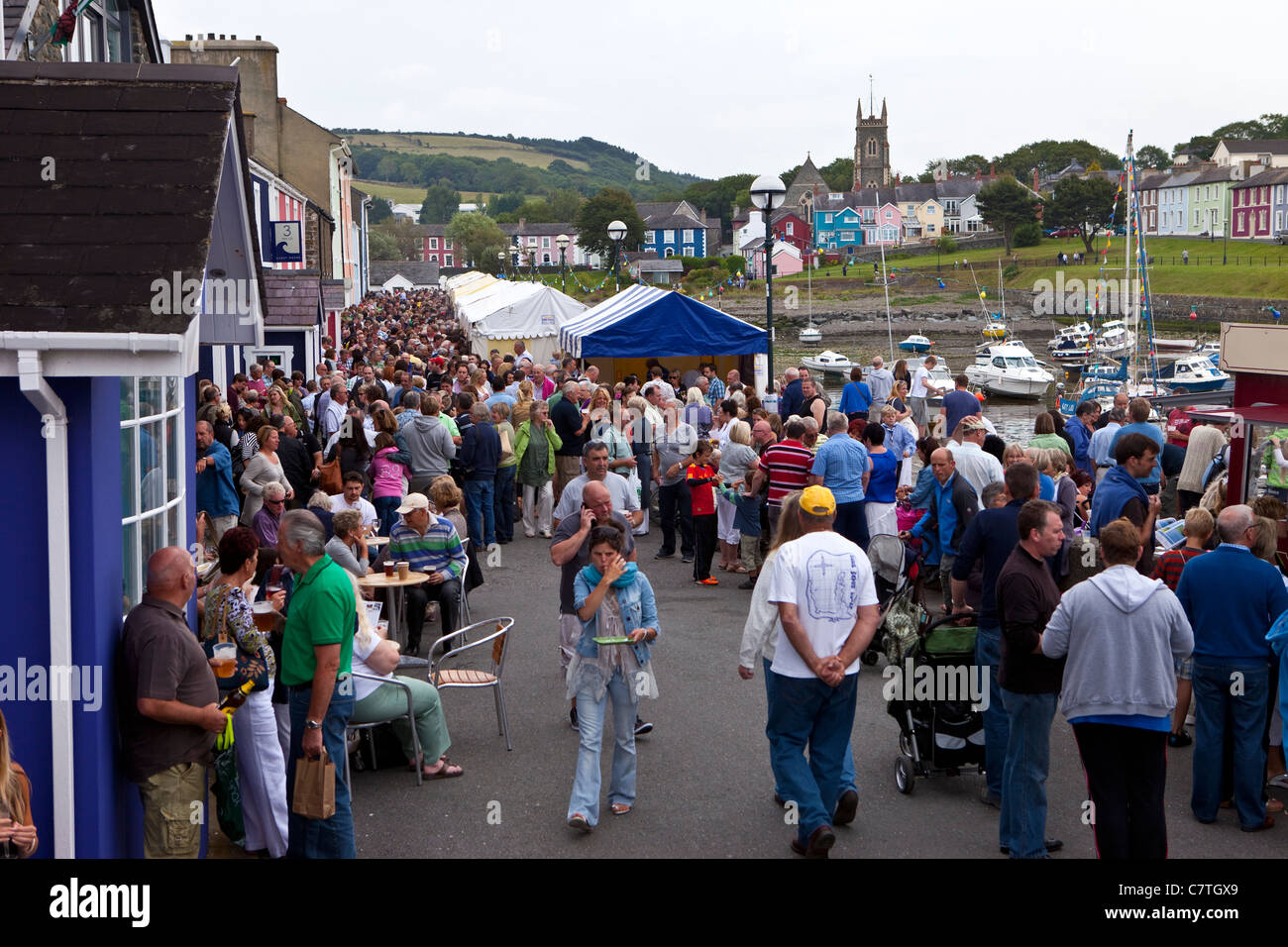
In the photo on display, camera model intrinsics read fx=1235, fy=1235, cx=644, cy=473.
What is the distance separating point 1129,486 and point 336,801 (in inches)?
245

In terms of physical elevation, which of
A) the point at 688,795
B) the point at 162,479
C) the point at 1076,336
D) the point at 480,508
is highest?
the point at 1076,336

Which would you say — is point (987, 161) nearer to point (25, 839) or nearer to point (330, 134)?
point (330, 134)

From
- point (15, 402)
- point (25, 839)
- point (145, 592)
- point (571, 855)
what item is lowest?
point (571, 855)

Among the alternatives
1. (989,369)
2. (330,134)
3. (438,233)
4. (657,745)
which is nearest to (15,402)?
(657,745)

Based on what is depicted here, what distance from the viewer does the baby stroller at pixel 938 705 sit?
7453mm

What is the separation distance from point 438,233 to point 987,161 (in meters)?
82.2

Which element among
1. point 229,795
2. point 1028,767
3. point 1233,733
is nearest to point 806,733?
point 1028,767

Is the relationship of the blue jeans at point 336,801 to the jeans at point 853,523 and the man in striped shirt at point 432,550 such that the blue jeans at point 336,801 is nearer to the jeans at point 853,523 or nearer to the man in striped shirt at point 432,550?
the man in striped shirt at point 432,550

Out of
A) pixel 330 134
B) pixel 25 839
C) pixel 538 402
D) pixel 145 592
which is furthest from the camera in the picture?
pixel 330 134

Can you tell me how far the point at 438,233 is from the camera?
191250 millimetres

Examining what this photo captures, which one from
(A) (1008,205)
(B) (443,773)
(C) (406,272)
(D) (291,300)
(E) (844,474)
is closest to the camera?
(B) (443,773)

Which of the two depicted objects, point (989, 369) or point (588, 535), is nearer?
point (588, 535)

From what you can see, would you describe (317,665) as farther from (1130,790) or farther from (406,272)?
(406,272)

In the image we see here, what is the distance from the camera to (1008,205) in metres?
117
